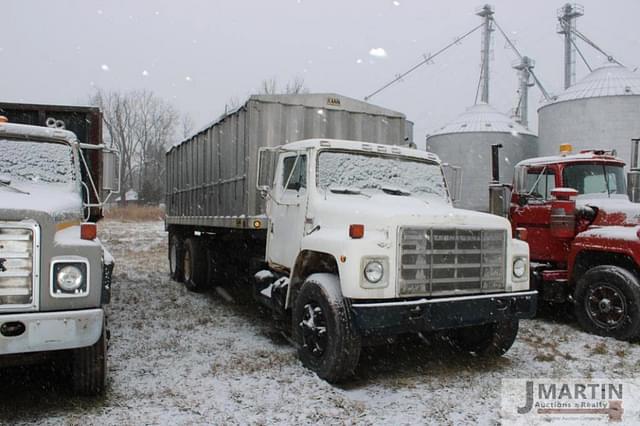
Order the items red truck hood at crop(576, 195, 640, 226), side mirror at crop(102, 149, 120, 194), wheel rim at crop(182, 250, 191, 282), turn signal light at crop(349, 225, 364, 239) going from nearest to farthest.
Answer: turn signal light at crop(349, 225, 364, 239) → side mirror at crop(102, 149, 120, 194) → red truck hood at crop(576, 195, 640, 226) → wheel rim at crop(182, 250, 191, 282)

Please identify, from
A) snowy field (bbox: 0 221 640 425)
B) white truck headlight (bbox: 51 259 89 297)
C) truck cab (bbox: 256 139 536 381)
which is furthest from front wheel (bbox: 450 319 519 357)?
white truck headlight (bbox: 51 259 89 297)

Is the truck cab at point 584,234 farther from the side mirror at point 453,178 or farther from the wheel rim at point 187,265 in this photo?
the wheel rim at point 187,265

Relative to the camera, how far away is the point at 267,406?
456 centimetres

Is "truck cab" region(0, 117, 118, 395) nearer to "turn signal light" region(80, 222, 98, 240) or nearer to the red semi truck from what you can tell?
"turn signal light" region(80, 222, 98, 240)

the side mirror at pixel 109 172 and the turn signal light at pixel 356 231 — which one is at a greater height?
the side mirror at pixel 109 172

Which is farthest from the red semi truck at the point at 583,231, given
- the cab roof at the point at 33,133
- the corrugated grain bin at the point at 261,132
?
the cab roof at the point at 33,133

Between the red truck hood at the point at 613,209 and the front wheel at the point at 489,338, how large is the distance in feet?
8.93

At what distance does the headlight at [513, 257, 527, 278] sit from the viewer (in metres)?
5.48

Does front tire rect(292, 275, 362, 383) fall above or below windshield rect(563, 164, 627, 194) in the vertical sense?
below

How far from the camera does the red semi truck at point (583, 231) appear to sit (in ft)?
22.4

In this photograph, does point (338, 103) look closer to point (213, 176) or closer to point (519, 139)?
point (213, 176)

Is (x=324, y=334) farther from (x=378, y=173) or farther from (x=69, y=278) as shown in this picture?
(x=69, y=278)

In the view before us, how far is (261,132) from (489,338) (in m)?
3.91

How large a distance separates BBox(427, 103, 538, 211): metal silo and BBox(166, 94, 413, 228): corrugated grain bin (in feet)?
53.7
